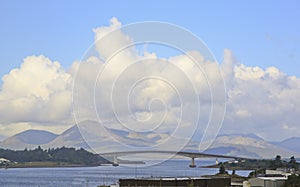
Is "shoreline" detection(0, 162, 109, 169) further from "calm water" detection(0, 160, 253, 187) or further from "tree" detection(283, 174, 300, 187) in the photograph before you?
"tree" detection(283, 174, 300, 187)

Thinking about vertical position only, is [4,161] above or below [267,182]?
above

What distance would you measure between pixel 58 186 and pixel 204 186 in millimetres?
20785

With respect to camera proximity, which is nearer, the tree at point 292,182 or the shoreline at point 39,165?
the tree at point 292,182

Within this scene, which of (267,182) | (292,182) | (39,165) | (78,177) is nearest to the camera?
(292,182)

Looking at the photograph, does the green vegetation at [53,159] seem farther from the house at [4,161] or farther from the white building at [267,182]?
the white building at [267,182]

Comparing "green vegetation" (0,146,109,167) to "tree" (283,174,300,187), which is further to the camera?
"green vegetation" (0,146,109,167)

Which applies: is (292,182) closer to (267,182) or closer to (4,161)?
(267,182)

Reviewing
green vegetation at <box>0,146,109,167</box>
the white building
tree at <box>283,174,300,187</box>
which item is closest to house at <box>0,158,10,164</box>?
green vegetation at <box>0,146,109,167</box>

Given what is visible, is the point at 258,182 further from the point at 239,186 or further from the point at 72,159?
the point at 72,159

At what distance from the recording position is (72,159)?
3312 inches

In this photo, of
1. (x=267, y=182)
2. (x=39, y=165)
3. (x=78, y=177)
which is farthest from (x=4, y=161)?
(x=267, y=182)

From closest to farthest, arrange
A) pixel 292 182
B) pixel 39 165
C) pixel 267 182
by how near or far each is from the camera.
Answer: pixel 292 182
pixel 267 182
pixel 39 165

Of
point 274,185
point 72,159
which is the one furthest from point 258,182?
point 72,159

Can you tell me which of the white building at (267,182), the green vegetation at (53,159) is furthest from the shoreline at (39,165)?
the white building at (267,182)
